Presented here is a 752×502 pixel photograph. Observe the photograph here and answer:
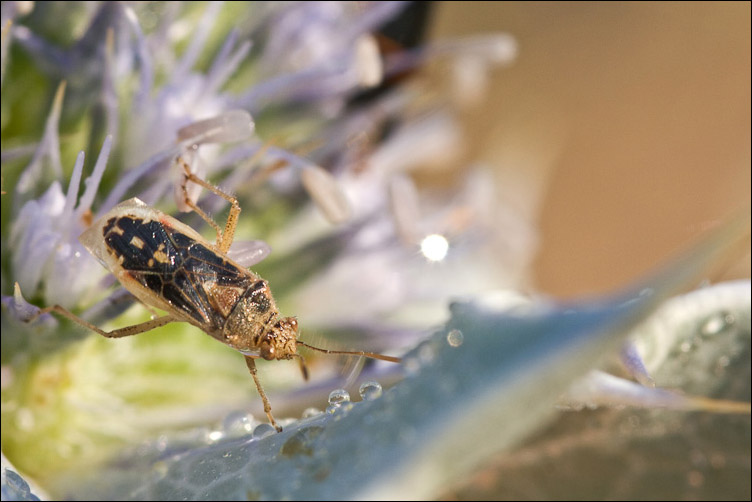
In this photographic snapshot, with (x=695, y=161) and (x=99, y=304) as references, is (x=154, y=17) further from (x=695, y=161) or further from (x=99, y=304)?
(x=695, y=161)

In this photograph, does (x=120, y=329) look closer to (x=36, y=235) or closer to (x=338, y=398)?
(x=36, y=235)

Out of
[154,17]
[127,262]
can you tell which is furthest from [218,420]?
[154,17]

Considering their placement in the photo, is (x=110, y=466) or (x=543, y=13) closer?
(x=110, y=466)

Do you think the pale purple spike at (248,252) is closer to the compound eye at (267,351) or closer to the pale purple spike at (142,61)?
the compound eye at (267,351)

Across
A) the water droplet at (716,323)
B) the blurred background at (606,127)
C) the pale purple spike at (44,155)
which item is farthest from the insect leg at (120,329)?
the blurred background at (606,127)

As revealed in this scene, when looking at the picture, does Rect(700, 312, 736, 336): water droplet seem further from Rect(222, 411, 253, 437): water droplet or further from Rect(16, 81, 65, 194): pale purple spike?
Rect(16, 81, 65, 194): pale purple spike

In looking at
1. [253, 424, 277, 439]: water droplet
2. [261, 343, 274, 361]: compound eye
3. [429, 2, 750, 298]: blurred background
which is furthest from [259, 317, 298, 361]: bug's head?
[429, 2, 750, 298]: blurred background
